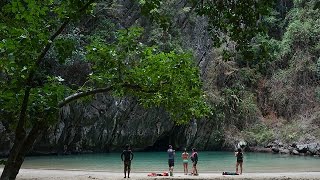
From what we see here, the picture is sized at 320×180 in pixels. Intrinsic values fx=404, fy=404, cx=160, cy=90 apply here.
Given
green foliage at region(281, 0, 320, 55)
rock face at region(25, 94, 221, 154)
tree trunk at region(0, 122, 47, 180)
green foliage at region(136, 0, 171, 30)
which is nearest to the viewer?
green foliage at region(136, 0, 171, 30)

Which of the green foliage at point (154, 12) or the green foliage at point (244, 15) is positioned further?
the green foliage at point (154, 12)

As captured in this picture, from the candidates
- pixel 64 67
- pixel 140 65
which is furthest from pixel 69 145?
pixel 140 65

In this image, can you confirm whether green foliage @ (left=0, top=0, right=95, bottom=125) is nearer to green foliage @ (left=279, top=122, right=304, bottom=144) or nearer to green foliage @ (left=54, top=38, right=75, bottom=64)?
green foliage @ (left=54, top=38, right=75, bottom=64)

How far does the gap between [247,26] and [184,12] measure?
2621 cm

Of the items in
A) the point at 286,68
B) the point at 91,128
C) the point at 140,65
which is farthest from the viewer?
the point at 286,68

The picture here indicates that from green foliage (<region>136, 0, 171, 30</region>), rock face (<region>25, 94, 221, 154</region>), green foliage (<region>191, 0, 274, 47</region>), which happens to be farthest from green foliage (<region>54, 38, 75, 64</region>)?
rock face (<region>25, 94, 221, 154</region>)

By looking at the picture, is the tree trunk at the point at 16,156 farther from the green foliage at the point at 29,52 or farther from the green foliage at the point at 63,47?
the green foliage at the point at 63,47

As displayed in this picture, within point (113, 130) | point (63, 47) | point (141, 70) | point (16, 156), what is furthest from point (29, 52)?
point (113, 130)

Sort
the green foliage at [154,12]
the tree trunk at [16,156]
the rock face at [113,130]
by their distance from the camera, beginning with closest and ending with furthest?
the green foliage at [154,12] < the tree trunk at [16,156] < the rock face at [113,130]

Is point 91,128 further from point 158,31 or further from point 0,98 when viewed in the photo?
point 0,98

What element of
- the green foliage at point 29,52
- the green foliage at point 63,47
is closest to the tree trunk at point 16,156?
the green foliage at point 29,52

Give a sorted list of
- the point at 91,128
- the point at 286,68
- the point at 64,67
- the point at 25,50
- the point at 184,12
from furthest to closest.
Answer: the point at 286,68, the point at 184,12, the point at 91,128, the point at 64,67, the point at 25,50

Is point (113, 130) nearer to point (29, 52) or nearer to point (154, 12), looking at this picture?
point (154, 12)

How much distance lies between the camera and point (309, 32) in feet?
105
